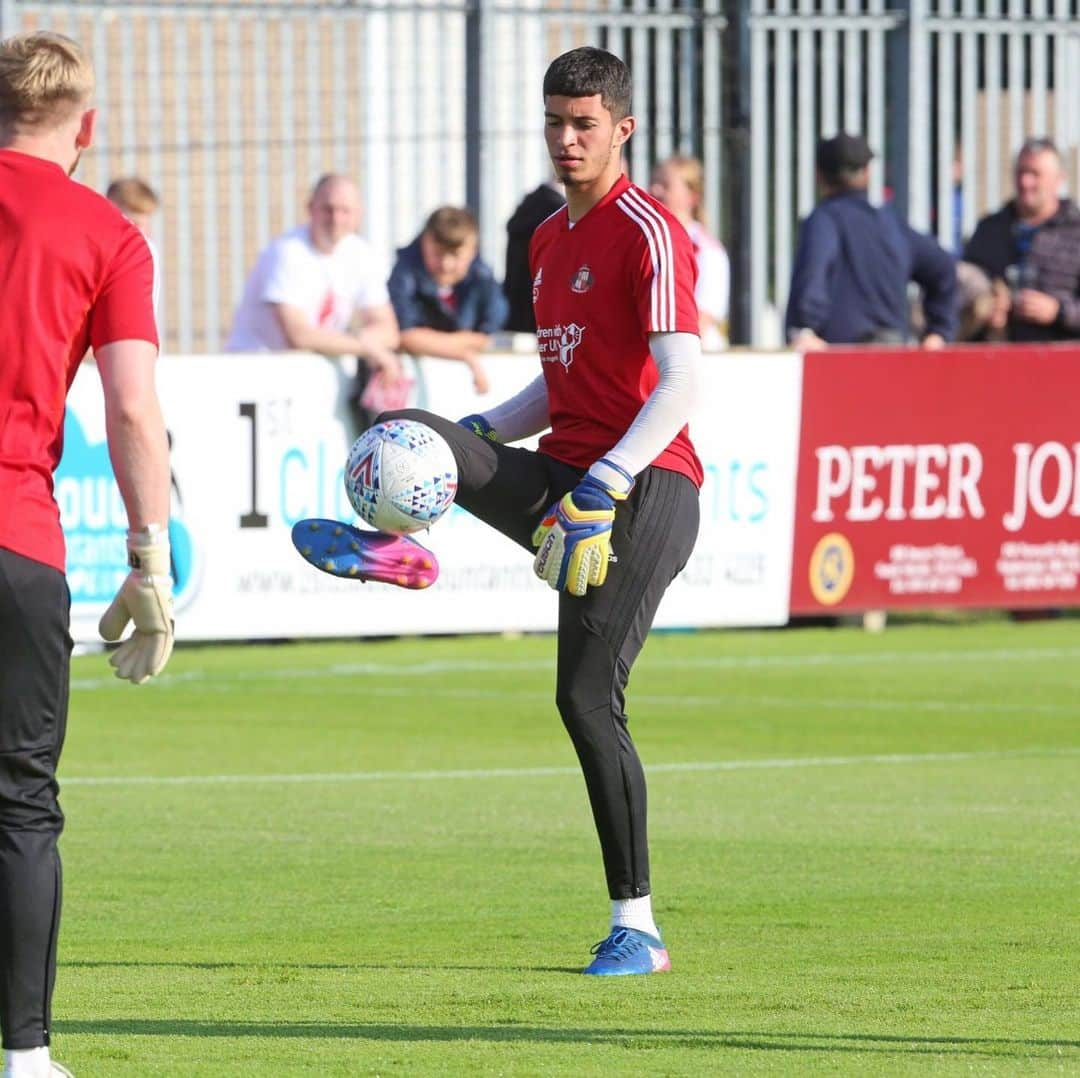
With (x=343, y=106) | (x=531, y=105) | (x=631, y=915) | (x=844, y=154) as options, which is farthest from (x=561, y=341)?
(x=531, y=105)

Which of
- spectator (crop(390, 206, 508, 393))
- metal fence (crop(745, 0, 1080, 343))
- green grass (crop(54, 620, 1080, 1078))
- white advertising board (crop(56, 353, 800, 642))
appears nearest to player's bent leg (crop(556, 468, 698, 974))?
green grass (crop(54, 620, 1080, 1078))

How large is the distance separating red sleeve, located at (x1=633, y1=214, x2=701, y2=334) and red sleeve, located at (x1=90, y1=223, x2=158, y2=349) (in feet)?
5.69

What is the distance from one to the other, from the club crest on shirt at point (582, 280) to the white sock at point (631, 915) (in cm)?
149

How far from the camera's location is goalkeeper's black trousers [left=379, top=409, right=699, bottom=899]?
670 cm

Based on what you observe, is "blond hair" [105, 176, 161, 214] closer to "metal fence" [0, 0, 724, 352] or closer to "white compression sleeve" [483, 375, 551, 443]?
"metal fence" [0, 0, 724, 352]

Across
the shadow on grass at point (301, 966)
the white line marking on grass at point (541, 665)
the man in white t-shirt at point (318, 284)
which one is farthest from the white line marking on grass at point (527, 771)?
the man in white t-shirt at point (318, 284)

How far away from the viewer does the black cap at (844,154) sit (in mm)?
15531

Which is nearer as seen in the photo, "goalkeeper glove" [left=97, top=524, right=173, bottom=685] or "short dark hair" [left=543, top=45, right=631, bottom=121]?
"goalkeeper glove" [left=97, top=524, right=173, bottom=685]

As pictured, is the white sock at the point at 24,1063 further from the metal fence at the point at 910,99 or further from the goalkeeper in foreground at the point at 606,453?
the metal fence at the point at 910,99

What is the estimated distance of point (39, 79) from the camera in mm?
5078

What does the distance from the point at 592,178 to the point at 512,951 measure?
193 centimetres

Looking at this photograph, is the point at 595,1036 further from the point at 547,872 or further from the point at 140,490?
the point at 547,872

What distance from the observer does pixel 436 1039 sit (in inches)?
227

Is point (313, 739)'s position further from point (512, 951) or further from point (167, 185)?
point (167, 185)
